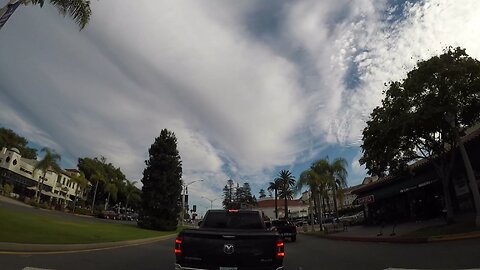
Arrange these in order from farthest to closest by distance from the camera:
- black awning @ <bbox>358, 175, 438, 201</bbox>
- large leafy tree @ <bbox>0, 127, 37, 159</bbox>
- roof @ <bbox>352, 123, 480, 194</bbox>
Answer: large leafy tree @ <bbox>0, 127, 37, 159</bbox>
black awning @ <bbox>358, 175, 438, 201</bbox>
roof @ <bbox>352, 123, 480, 194</bbox>

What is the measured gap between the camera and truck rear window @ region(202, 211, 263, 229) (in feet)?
30.1

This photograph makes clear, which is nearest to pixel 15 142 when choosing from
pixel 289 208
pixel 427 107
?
pixel 427 107

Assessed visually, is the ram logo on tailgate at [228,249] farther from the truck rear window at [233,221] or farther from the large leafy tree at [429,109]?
the large leafy tree at [429,109]

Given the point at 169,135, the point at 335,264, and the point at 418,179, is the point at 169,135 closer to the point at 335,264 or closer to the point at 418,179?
the point at 418,179

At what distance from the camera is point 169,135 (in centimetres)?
4941

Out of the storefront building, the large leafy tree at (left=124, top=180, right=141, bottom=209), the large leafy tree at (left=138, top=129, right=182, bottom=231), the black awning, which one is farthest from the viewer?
the large leafy tree at (left=124, top=180, right=141, bottom=209)

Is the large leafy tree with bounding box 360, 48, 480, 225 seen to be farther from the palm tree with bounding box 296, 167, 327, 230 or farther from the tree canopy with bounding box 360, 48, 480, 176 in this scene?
the palm tree with bounding box 296, 167, 327, 230

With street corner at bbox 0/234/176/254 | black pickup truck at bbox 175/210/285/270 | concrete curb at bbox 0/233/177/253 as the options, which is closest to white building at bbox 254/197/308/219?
concrete curb at bbox 0/233/177/253

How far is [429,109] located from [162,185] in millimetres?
32362

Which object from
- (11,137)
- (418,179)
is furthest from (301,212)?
(418,179)

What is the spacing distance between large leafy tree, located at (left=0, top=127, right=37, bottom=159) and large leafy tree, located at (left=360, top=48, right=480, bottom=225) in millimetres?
84864

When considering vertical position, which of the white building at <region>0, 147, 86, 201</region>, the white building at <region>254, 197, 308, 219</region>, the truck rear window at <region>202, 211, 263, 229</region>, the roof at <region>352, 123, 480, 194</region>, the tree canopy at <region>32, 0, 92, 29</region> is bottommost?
the truck rear window at <region>202, 211, 263, 229</region>

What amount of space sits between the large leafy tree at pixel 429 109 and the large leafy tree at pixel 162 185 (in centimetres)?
2682

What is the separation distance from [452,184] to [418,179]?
3.84m
